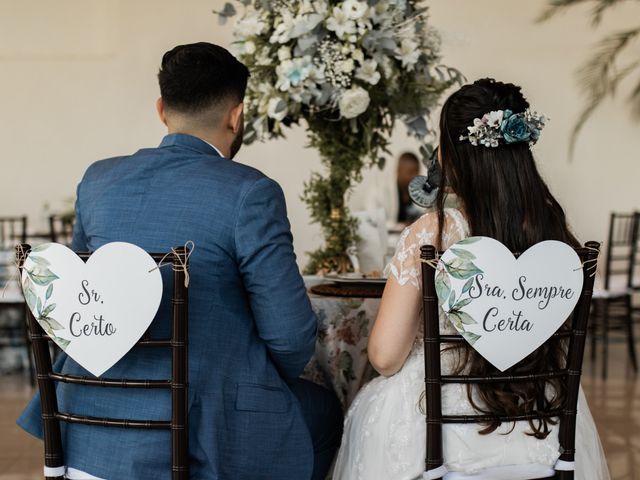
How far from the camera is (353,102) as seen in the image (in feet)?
8.00

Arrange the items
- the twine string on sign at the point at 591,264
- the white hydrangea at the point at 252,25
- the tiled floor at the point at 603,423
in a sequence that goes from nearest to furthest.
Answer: the twine string on sign at the point at 591,264 → the white hydrangea at the point at 252,25 → the tiled floor at the point at 603,423

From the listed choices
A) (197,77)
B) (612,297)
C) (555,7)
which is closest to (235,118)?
(197,77)

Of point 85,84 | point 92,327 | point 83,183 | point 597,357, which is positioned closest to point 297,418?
point 92,327

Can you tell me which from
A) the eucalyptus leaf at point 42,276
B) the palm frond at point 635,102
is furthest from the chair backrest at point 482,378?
the palm frond at point 635,102

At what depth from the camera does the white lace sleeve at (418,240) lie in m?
1.72

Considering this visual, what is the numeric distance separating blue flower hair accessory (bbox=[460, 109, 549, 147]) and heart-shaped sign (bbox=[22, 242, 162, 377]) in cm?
70

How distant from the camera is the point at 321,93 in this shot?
2465 millimetres

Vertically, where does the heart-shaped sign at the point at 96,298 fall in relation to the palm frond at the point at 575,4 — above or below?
below

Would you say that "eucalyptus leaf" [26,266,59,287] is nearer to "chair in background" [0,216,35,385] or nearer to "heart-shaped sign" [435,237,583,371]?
"heart-shaped sign" [435,237,583,371]

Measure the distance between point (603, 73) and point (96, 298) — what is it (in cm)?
663

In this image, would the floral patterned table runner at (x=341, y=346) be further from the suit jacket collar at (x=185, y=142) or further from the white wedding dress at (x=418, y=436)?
the suit jacket collar at (x=185, y=142)

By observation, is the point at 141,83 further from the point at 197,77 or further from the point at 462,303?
the point at 462,303

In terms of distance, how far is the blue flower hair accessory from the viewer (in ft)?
5.64

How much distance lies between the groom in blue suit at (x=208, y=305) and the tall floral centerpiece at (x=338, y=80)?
70 centimetres
